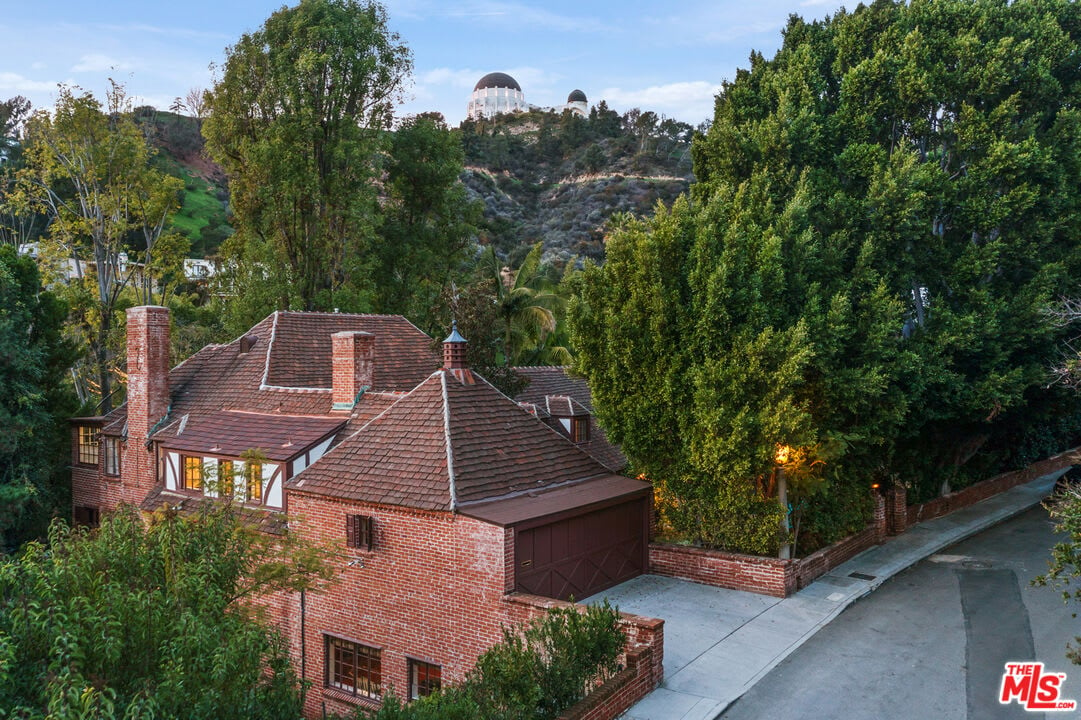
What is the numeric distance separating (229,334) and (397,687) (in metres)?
23.3

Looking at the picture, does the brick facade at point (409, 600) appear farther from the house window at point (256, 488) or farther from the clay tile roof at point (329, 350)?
the clay tile roof at point (329, 350)

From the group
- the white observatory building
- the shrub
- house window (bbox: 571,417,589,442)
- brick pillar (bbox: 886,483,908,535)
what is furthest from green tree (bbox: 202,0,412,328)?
the white observatory building

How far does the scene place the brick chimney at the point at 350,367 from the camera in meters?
Answer: 20.6

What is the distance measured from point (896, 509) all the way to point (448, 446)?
53.1ft

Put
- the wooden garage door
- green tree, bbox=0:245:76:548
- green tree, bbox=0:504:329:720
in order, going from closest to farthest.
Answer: green tree, bbox=0:504:329:720 → the wooden garage door → green tree, bbox=0:245:76:548

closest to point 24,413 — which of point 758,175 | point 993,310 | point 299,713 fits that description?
point 299,713

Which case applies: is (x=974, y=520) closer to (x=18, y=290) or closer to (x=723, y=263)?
(x=723, y=263)

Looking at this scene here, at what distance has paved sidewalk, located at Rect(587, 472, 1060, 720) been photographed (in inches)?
509

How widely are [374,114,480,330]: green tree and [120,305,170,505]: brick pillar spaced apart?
13.5m

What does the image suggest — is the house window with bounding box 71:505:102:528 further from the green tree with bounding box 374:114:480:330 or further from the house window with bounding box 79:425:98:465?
the green tree with bounding box 374:114:480:330

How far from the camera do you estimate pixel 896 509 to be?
2473cm

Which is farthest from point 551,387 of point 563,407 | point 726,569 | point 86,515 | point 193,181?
point 193,181

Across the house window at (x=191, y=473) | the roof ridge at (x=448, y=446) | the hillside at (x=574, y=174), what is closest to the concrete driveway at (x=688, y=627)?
the roof ridge at (x=448, y=446)

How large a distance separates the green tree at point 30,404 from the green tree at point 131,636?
48.5 feet
